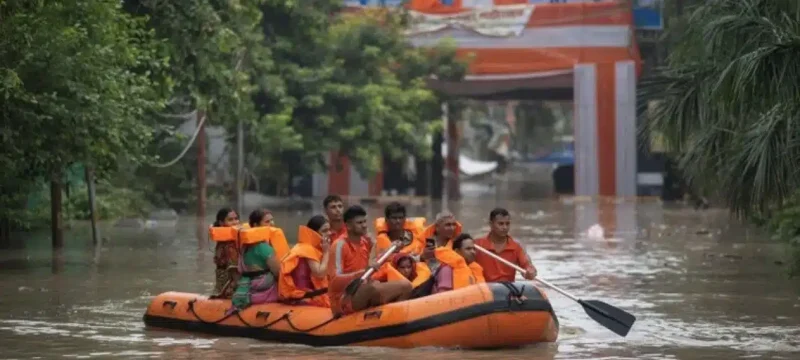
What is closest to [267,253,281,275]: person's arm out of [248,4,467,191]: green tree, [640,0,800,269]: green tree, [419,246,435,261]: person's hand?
[419,246,435,261]: person's hand

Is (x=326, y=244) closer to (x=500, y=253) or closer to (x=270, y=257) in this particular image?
(x=270, y=257)

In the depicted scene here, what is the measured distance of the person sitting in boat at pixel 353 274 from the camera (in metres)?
14.5

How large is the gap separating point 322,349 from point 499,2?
1711 inches

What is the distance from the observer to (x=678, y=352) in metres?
15.0

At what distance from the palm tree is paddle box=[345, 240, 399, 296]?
15.7 feet

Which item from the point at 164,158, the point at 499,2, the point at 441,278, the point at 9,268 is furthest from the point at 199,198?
the point at 441,278

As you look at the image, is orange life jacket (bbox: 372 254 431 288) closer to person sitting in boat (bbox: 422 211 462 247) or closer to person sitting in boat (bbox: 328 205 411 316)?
person sitting in boat (bbox: 328 205 411 316)

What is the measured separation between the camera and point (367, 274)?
1427 centimetres

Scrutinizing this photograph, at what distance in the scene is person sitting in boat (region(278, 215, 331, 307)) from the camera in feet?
49.3

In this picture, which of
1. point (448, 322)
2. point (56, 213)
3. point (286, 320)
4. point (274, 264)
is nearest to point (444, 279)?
point (448, 322)

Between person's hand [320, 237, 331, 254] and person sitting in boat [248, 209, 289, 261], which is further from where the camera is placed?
person sitting in boat [248, 209, 289, 261]

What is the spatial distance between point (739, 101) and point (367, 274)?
537cm

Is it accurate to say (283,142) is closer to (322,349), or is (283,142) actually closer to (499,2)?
(499,2)

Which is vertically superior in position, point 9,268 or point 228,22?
point 228,22
